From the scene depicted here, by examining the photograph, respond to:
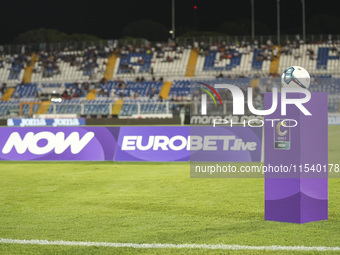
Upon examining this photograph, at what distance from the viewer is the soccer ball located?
22.6 feet

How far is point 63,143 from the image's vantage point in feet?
53.6

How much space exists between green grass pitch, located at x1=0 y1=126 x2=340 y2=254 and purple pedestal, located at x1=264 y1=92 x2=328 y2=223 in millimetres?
241

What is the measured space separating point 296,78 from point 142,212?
3.10 metres

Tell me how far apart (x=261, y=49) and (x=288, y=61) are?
3.74 metres

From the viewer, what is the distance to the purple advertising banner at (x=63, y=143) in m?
16.2

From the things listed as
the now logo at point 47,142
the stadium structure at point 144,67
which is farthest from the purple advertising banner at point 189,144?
the stadium structure at point 144,67

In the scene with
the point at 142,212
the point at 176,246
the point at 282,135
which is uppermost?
the point at 282,135

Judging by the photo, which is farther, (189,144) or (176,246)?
(189,144)

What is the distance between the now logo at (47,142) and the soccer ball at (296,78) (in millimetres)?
9861

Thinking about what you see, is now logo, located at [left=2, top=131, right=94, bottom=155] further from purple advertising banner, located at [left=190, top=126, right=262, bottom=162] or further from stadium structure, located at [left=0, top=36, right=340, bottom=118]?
stadium structure, located at [left=0, top=36, right=340, bottom=118]

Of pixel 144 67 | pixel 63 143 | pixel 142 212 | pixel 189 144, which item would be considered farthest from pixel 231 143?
pixel 144 67

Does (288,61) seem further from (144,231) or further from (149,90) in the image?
(144,231)

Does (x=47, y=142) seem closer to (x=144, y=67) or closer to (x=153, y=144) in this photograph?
(x=153, y=144)

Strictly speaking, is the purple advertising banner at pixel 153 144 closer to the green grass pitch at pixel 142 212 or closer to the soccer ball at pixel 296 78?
the green grass pitch at pixel 142 212
